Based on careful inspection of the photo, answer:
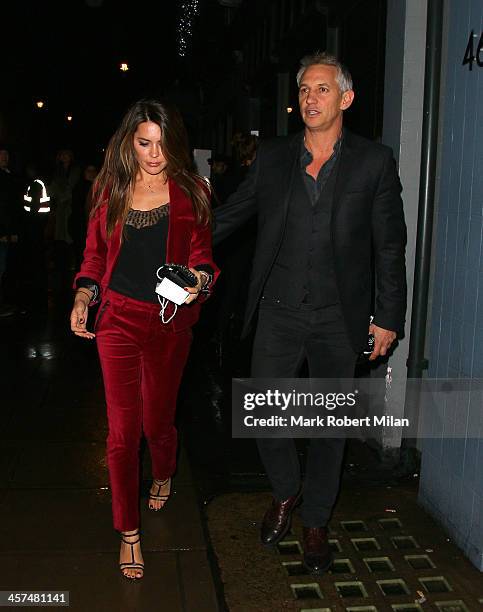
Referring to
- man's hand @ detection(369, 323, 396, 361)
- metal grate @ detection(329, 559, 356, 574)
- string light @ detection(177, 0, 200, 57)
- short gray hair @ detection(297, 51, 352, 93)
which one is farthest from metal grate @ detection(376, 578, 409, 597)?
string light @ detection(177, 0, 200, 57)

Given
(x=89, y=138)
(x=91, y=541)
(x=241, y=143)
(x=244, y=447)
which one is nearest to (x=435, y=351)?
(x=244, y=447)

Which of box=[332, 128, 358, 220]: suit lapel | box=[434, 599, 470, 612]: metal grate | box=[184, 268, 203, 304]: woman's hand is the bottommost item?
box=[434, 599, 470, 612]: metal grate

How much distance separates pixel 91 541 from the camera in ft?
13.1

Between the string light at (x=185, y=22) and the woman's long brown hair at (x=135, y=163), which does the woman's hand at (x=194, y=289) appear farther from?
the string light at (x=185, y=22)

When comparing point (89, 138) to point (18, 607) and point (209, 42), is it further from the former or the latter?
point (18, 607)

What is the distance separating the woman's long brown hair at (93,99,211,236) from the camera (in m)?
3.51

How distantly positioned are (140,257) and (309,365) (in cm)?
100

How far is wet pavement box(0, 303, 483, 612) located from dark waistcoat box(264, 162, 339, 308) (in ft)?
4.39

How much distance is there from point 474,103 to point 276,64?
801 centimetres

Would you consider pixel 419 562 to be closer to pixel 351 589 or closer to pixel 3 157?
pixel 351 589

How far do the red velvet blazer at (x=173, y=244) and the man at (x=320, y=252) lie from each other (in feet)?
0.73

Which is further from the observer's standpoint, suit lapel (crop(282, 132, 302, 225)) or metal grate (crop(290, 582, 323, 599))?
suit lapel (crop(282, 132, 302, 225))

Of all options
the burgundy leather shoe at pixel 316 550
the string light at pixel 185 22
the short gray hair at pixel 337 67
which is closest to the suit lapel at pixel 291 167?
the short gray hair at pixel 337 67

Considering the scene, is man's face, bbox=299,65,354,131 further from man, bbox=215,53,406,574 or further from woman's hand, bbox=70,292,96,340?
woman's hand, bbox=70,292,96,340
